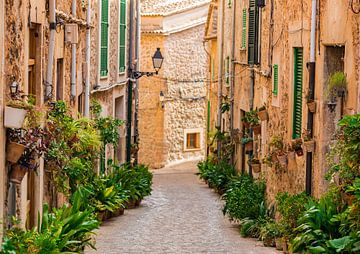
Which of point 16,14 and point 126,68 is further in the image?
point 126,68

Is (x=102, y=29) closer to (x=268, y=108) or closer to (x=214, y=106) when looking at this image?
(x=268, y=108)

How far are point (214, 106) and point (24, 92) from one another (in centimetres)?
2062

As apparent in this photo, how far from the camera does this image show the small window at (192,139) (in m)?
36.2

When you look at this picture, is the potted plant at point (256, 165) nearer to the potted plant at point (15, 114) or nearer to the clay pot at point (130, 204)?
the clay pot at point (130, 204)

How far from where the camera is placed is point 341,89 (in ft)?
35.5

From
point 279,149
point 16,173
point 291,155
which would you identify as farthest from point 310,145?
point 16,173

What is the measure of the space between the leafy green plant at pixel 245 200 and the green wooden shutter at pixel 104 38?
4.39 metres

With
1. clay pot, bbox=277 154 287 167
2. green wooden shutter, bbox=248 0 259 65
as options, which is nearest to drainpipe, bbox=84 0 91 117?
green wooden shutter, bbox=248 0 259 65

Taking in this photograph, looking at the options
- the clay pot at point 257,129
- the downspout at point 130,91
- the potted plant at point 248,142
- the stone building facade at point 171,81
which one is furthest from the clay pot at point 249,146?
the stone building facade at point 171,81

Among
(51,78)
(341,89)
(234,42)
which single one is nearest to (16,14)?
(51,78)

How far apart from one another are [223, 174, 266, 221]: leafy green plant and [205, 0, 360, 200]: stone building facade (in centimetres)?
28

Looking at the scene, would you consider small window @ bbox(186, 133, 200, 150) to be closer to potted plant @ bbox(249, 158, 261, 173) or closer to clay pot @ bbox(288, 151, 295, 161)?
potted plant @ bbox(249, 158, 261, 173)

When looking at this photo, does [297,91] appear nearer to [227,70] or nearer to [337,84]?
[337,84]

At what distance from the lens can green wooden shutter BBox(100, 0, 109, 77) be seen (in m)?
19.3
